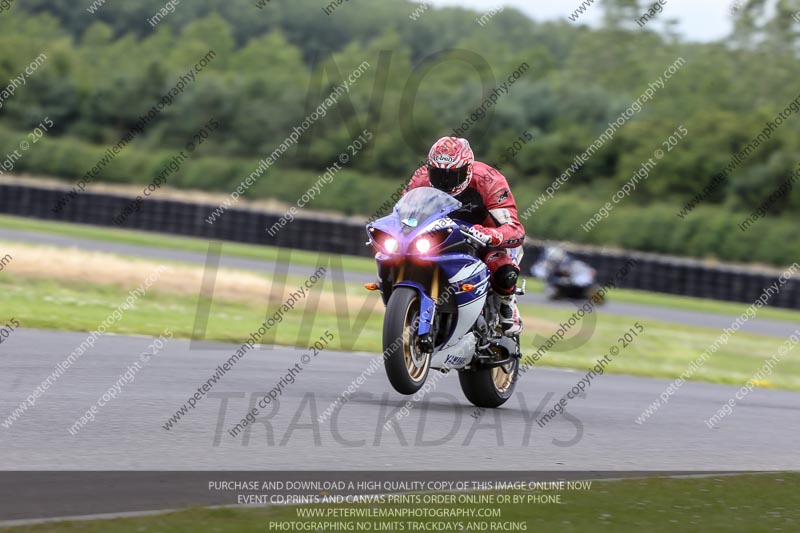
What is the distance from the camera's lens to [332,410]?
7.25 m

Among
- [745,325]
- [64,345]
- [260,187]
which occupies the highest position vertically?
[64,345]

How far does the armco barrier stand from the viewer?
29875mm

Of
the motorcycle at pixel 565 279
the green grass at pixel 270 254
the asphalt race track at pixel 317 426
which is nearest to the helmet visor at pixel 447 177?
the asphalt race track at pixel 317 426

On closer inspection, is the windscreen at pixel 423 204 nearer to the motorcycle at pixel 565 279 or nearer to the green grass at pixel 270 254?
the motorcycle at pixel 565 279

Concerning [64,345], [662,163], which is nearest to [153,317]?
[64,345]

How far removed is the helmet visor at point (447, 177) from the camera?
781 cm

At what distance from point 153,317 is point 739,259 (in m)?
29.9

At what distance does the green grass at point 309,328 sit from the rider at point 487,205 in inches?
185

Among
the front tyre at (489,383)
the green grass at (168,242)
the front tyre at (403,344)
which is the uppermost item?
the front tyre at (403,344)

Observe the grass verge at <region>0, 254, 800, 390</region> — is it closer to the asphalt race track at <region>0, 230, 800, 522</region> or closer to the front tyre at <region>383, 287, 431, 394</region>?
the asphalt race track at <region>0, 230, 800, 522</region>

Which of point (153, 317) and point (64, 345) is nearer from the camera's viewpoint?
point (64, 345)
